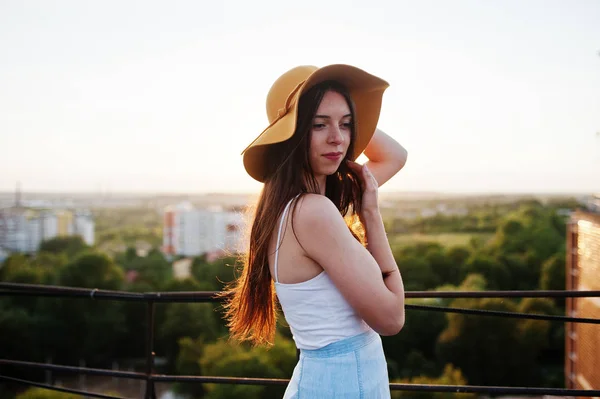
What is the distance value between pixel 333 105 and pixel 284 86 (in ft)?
0.65

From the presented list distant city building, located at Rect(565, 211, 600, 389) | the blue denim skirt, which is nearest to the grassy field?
distant city building, located at Rect(565, 211, 600, 389)

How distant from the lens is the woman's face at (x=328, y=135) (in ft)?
5.33

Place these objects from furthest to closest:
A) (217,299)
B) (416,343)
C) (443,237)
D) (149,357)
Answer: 1. (443,237)
2. (416,343)
3. (149,357)
4. (217,299)

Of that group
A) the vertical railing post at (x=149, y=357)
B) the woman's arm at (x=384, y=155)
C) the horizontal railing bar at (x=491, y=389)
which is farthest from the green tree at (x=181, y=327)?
the woman's arm at (x=384, y=155)

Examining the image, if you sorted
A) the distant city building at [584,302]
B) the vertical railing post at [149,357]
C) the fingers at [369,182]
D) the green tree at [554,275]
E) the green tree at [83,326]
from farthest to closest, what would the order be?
1. the green tree at [554,275]
2. the green tree at [83,326]
3. the distant city building at [584,302]
4. the vertical railing post at [149,357]
5. the fingers at [369,182]

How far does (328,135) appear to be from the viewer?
5.33ft

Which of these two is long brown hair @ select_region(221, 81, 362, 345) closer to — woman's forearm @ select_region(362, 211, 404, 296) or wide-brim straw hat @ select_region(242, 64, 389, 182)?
wide-brim straw hat @ select_region(242, 64, 389, 182)

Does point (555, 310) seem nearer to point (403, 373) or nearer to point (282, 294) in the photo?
point (403, 373)

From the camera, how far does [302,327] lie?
63.4 inches

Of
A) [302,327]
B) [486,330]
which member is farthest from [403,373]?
[302,327]

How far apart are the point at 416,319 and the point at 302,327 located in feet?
117

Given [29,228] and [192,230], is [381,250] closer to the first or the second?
[29,228]

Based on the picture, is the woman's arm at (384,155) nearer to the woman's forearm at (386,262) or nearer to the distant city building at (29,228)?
the woman's forearm at (386,262)

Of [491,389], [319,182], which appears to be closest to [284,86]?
[319,182]
